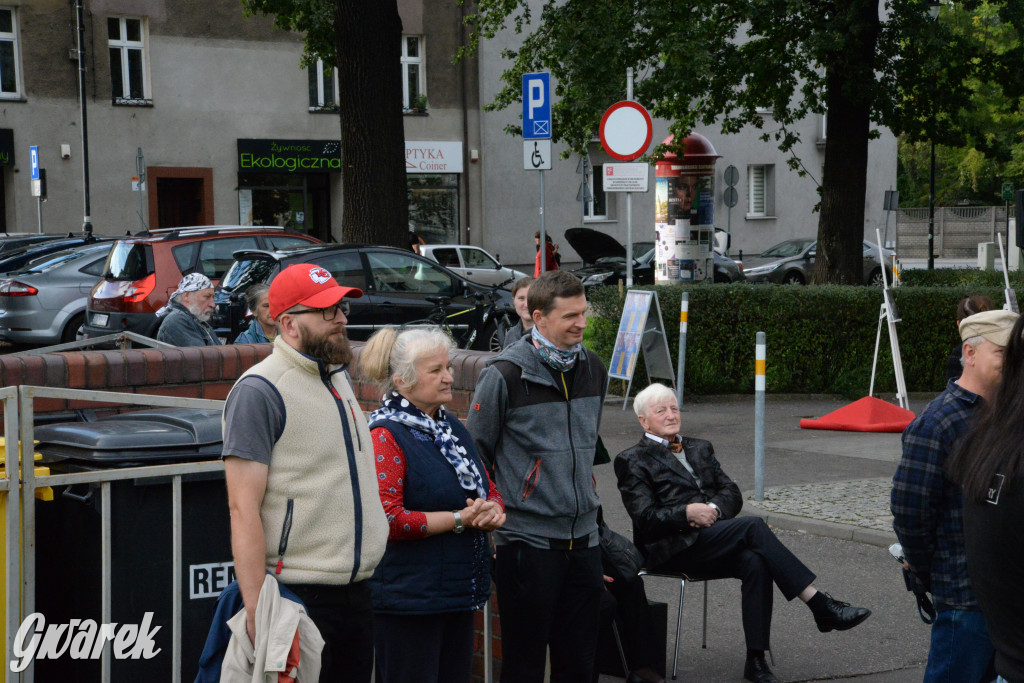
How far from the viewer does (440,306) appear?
15.1 metres

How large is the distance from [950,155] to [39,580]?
178 ft

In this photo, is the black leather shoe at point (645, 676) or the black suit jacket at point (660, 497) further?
the black suit jacket at point (660, 497)

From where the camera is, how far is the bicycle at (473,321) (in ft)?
48.0

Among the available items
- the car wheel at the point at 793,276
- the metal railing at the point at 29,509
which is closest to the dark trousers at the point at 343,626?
the metal railing at the point at 29,509

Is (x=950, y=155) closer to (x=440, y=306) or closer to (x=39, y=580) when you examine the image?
(x=440, y=306)

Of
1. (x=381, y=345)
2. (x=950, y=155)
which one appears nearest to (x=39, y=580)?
(x=381, y=345)

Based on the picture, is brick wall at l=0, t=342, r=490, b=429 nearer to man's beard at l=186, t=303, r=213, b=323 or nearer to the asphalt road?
the asphalt road

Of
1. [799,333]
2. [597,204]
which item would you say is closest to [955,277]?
[799,333]

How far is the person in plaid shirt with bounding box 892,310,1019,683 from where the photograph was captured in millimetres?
3801

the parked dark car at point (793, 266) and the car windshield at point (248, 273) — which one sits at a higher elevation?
the car windshield at point (248, 273)

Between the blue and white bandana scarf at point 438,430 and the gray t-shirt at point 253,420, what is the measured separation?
679 millimetres

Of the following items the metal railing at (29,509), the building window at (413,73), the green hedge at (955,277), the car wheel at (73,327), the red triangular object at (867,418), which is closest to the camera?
the metal railing at (29,509)

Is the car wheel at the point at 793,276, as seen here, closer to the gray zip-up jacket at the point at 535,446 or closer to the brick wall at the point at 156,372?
the brick wall at the point at 156,372

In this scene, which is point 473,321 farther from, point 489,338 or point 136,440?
point 136,440
